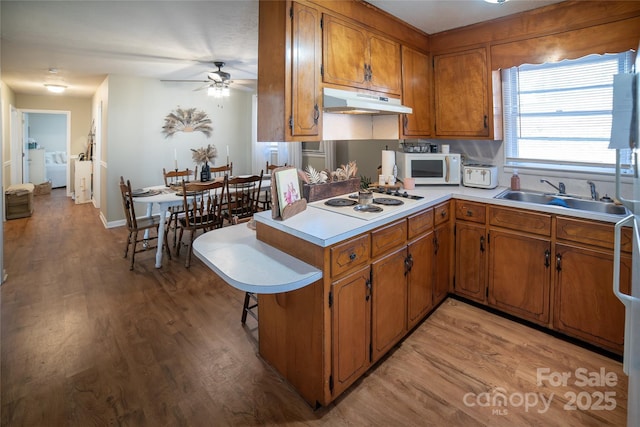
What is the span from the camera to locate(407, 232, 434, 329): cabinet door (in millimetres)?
2227

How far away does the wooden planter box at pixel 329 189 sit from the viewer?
2.32 metres

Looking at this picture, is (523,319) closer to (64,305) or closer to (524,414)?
(524,414)

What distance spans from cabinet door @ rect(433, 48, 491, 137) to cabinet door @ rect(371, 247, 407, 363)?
1.59 m

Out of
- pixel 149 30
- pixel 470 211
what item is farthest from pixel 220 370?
pixel 149 30

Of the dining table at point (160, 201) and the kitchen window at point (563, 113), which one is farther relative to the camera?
the dining table at point (160, 201)

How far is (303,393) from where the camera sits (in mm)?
1752

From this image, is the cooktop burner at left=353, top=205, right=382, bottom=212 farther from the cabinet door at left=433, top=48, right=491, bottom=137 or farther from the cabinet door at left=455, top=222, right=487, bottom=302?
the cabinet door at left=433, top=48, right=491, bottom=137

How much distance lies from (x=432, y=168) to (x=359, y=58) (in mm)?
1195

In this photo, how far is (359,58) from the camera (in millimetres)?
2451

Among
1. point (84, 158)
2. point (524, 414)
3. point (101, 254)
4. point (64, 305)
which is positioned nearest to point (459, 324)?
point (524, 414)

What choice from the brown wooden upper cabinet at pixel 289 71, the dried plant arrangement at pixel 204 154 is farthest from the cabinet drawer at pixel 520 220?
the dried plant arrangement at pixel 204 154

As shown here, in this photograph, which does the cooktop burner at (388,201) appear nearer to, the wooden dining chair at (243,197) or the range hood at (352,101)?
the range hood at (352,101)

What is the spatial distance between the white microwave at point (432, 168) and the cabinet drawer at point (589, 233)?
0.95m

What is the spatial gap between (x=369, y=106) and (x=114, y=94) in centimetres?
485
